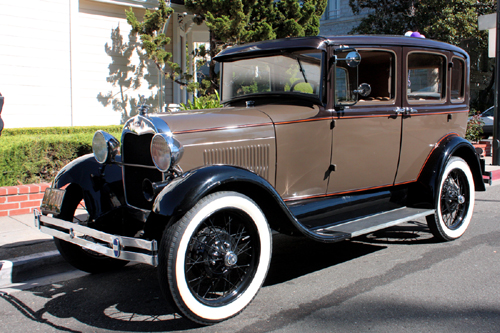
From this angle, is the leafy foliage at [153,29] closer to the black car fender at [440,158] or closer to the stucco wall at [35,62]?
the stucco wall at [35,62]

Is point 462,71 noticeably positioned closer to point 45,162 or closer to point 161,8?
point 45,162

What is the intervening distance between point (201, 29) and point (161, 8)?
2.92 metres

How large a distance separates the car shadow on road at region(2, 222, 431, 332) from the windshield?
1548mm

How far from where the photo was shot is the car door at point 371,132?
4004mm

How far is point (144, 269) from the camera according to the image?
161 inches

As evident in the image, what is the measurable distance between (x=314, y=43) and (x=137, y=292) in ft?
8.21

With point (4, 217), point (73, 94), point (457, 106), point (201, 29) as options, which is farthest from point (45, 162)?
point (201, 29)

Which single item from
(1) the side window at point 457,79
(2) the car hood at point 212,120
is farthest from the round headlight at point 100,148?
(1) the side window at point 457,79

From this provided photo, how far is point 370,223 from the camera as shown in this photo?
3842mm

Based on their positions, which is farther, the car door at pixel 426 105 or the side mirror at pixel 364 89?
the car door at pixel 426 105

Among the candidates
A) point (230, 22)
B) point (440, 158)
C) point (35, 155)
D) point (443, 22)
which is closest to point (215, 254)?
point (440, 158)

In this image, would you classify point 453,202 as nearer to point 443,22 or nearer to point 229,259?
point 229,259

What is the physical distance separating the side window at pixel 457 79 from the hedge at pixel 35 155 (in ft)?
16.2

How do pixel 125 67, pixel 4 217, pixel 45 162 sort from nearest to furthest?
pixel 4 217
pixel 45 162
pixel 125 67
